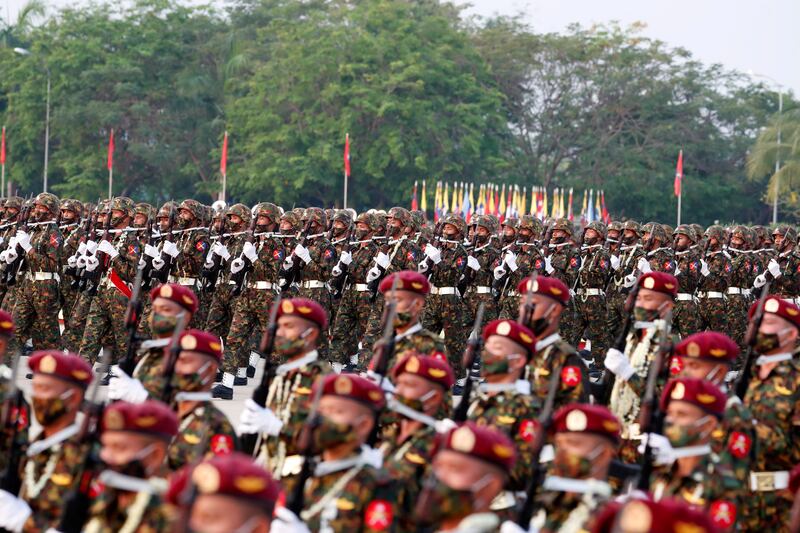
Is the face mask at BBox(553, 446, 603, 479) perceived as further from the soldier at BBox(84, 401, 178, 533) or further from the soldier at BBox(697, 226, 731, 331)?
the soldier at BBox(697, 226, 731, 331)

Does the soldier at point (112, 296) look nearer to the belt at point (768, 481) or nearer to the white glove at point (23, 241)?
the white glove at point (23, 241)

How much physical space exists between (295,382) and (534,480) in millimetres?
1833

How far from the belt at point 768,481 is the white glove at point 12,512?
3.37 metres

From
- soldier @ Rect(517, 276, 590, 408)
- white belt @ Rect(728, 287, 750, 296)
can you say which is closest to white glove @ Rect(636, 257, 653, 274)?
white belt @ Rect(728, 287, 750, 296)

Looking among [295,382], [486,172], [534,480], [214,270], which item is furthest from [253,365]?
[486,172]

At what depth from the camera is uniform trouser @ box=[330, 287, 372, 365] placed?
49.5ft

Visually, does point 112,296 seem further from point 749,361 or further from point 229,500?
point 229,500

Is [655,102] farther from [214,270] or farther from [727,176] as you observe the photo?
[214,270]

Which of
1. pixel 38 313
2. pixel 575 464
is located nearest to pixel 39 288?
pixel 38 313

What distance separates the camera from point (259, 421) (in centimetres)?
671

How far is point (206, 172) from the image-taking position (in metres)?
49.2

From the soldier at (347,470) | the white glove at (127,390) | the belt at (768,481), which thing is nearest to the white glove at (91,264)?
the white glove at (127,390)

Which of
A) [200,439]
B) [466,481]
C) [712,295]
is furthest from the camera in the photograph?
[712,295]

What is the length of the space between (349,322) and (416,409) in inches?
348
